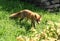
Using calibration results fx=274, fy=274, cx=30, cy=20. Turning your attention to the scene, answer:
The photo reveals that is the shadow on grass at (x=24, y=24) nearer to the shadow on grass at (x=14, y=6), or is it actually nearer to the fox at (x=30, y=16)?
the fox at (x=30, y=16)

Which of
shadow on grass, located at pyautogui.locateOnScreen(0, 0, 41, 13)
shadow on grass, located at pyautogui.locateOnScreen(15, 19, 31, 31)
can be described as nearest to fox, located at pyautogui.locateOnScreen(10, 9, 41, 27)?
shadow on grass, located at pyautogui.locateOnScreen(15, 19, 31, 31)

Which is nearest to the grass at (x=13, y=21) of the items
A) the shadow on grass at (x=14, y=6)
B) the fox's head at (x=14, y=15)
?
the shadow on grass at (x=14, y=6)

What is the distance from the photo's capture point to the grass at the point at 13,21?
7.85m

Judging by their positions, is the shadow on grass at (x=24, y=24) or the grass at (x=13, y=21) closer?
the grass at (x=13, y=21)

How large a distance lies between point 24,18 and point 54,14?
2007 mm

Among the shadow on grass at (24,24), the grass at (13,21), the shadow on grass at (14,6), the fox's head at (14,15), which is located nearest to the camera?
the grass at (13,21)

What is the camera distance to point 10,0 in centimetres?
1153

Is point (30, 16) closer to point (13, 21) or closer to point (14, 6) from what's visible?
point (13, 21)

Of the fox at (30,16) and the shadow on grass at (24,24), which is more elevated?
the fox at (30,16)

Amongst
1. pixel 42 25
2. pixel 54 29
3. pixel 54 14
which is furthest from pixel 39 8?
pixel 54 29

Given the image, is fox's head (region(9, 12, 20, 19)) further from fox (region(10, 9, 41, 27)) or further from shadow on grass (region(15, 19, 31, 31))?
shadow on grass (region(15, 19, 31, 31))

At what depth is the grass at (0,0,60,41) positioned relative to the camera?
785cm

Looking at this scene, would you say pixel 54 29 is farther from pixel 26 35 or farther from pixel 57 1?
pixel 57 1

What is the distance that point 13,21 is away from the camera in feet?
29.3
